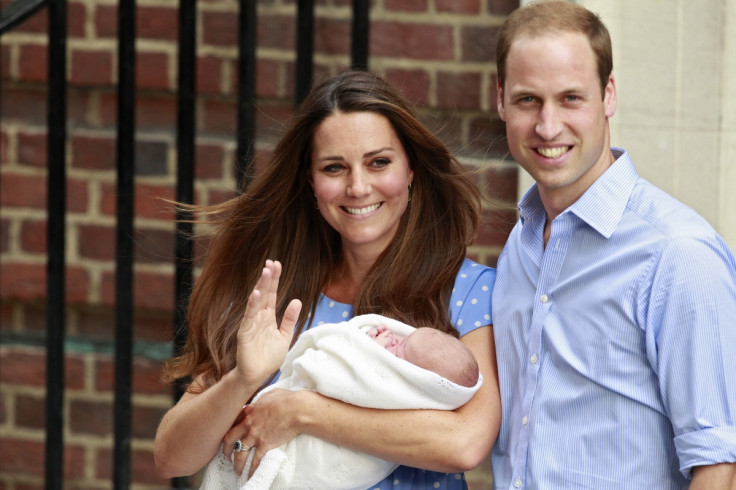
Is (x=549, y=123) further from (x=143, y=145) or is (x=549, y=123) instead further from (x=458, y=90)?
(x=143, y=145)

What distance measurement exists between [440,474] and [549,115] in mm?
880

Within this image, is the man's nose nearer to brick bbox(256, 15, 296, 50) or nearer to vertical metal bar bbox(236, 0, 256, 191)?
vertical metal bar bbox(236, 0, 256, 191)

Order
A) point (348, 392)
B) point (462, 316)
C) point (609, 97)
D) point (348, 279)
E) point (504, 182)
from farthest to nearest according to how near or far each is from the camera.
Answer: point (504, 182), point (348, 279), point (462, 316), point (348, 392), point (609, 97)

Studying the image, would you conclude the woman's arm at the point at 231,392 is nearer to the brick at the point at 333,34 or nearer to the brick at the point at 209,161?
the brick at the point at 209,161


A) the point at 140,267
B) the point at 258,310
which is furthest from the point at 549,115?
the point at 140,267

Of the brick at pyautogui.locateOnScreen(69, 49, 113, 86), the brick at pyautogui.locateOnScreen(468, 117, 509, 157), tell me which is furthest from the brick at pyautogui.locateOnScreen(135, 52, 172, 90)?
the brick at pyautogui.locateOnScreen(468, 117, 509, 157)

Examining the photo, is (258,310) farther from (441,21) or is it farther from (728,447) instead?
(441,21)

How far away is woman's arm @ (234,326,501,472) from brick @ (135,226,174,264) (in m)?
1.14

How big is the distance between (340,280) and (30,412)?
4.56ft

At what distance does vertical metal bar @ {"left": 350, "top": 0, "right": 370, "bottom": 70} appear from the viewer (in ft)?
9.55

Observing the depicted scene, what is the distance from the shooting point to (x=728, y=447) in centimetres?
192

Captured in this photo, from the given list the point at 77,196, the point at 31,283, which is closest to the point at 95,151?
the point at 77,196

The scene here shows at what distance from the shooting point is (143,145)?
3.42 m

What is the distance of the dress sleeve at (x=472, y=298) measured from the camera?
8.07ft
